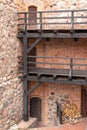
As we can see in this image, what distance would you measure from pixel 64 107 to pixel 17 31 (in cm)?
445

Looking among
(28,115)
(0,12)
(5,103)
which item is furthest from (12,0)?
(28,115)

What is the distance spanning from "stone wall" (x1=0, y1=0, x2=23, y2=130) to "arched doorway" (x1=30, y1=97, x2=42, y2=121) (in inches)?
52.9

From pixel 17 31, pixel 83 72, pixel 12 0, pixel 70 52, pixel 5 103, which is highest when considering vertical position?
pixel 12 0

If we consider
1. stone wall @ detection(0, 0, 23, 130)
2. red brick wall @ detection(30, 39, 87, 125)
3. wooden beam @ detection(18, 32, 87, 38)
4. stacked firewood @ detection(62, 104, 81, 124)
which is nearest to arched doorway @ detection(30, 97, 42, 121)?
red brick wall @ detection(30, 39, 87, 125)

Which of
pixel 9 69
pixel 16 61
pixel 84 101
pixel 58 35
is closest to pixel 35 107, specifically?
pixel 84 101

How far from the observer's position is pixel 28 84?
12.1 m

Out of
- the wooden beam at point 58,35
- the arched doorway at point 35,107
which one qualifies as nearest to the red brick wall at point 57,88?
the arched doorway at point 35,107

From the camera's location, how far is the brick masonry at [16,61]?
397 inches

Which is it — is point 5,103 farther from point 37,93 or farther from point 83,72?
point 83,72

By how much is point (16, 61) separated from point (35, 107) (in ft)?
9.90

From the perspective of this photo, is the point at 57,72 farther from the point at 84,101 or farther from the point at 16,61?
the point at 84,101

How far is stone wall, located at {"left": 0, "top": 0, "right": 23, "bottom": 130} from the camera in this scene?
997 centimetres

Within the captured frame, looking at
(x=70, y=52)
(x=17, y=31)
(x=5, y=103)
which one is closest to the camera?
(x=5, y=103)

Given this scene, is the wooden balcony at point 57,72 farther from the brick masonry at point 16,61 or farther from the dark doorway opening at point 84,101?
the dark doorway opening at point 84,101
